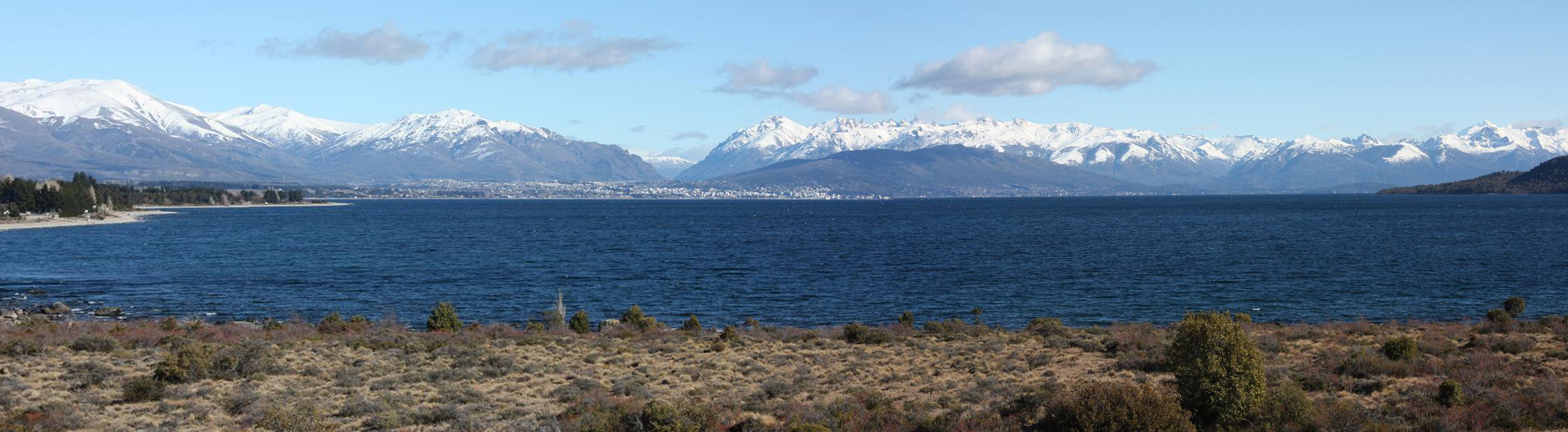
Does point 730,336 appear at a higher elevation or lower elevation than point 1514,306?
lower

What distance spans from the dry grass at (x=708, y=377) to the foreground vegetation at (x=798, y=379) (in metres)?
0.10

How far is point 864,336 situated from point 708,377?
9.55 metres

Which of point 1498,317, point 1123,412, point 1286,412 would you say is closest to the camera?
point 1123,412

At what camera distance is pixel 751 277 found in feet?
242

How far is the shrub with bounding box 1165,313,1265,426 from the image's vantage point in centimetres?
2031

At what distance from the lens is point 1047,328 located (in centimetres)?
3825

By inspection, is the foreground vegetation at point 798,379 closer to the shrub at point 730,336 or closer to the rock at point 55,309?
the shrub at point 730,336

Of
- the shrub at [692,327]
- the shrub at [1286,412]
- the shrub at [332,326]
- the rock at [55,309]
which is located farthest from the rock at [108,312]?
the shrub at [1286,412]

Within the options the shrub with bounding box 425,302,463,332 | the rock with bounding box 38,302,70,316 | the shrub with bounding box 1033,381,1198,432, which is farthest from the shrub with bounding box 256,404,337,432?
the rock with bounding box 38,302,70,316

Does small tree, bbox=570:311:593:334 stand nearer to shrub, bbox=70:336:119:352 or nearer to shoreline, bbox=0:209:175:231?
shrub, bbox=70:336:119:352

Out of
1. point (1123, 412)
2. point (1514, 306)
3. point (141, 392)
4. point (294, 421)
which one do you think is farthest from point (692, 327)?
point (1514, 306)

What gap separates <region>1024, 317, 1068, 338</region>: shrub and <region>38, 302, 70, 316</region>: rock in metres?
46.5

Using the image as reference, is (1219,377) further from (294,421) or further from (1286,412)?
(294,421)

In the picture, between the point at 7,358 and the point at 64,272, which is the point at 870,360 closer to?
the point at 7,358
